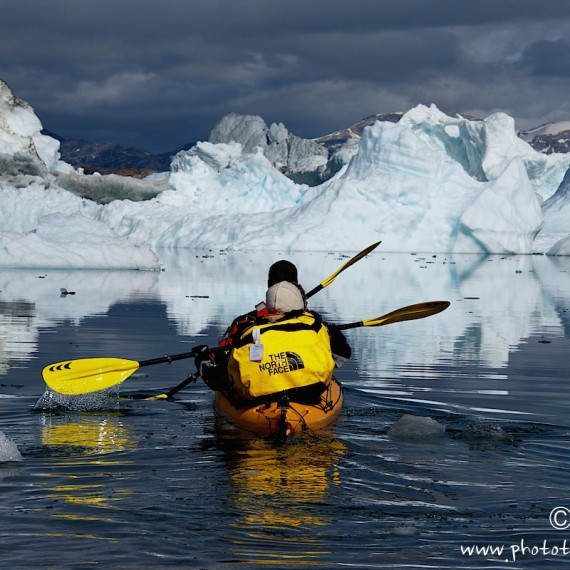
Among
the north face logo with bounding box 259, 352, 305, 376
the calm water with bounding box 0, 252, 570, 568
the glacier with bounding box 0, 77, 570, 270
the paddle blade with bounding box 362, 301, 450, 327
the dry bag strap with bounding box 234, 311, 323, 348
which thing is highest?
the glacier with bounding box 0, 77, 570, 270

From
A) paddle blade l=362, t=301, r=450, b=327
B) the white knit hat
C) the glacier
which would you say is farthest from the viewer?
the glacier

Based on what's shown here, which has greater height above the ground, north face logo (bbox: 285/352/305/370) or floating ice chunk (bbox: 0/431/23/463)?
north face logo (bbox: 285/352/305/370)

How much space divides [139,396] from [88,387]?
75cm

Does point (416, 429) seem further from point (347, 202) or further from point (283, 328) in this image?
point (347, 202)

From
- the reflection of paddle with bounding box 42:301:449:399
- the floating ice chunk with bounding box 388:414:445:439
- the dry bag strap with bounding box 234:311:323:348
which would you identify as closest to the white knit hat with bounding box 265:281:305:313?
the dry bag strap with bounding box 234:311:323:348

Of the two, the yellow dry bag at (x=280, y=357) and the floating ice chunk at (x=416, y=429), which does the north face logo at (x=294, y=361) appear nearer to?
the yellow dry bag at (x=280, y=357)

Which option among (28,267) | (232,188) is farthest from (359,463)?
(232,188)

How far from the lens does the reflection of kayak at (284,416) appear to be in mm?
5555

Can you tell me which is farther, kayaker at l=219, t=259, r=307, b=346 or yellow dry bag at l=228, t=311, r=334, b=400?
kayaker at l=219, t=259, r=307, b=346

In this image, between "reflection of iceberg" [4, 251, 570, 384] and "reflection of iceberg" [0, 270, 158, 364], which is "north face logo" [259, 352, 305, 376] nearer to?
"reflection of iceberg" [4, 251, 570, 384]

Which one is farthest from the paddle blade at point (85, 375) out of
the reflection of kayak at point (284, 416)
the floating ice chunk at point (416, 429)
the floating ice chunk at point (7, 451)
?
the floating ice chunk at point (416, 429)

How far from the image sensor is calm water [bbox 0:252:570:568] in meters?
3.49

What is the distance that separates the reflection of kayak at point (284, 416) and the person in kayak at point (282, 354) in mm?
58

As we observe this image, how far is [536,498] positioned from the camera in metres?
4.20
